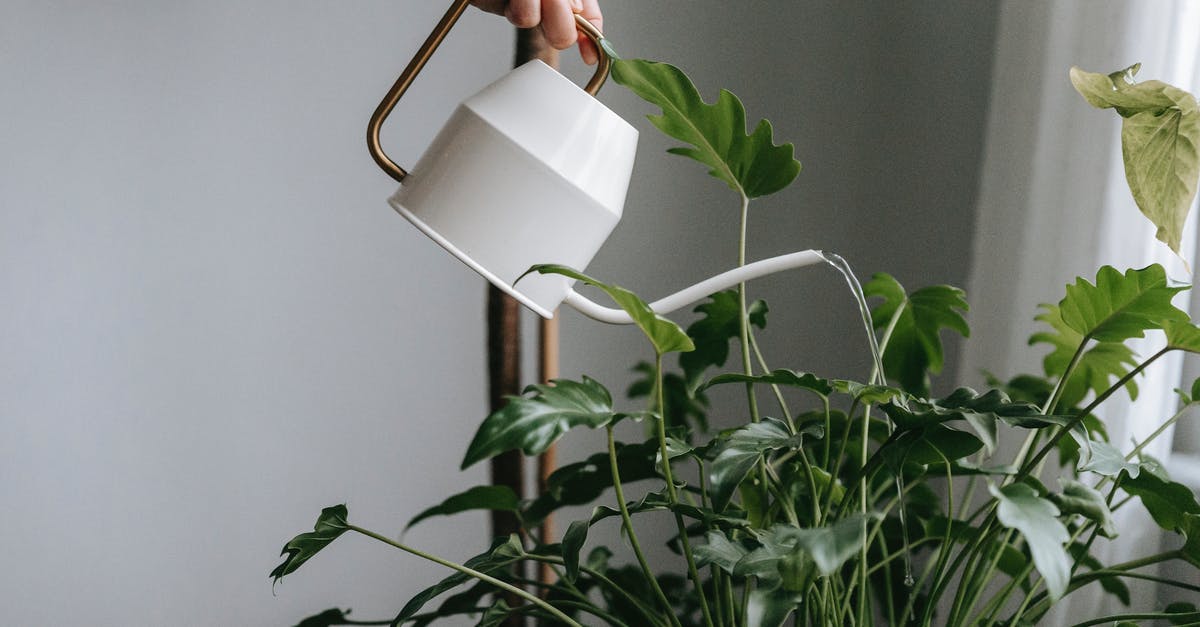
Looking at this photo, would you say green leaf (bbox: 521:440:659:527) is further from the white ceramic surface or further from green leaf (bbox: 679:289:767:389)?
the white ceramic surface

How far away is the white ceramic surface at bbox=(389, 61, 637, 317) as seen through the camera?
53 centimetres

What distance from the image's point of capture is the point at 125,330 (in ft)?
4.16

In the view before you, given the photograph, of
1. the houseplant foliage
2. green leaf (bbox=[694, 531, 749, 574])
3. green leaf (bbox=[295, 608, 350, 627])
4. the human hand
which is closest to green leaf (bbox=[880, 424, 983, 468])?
the houseplant foliage

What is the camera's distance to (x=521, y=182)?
534 mm

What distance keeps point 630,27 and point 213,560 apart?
108 cm

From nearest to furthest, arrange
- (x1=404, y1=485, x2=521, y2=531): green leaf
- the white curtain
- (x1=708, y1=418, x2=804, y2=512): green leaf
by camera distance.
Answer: (x1=708, y1=418, x2=804, y2=512): green leaf < (x1=404, y1=485, x2=521, y2=531): green leaf < the white curtain

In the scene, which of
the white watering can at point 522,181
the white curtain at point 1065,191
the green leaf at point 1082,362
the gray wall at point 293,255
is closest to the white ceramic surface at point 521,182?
the white watering can at point 522,181

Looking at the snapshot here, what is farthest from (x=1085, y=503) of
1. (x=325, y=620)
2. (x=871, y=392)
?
(x=325, y=620)

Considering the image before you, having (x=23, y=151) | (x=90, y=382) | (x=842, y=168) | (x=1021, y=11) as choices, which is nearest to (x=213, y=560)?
(x=90, y=382)

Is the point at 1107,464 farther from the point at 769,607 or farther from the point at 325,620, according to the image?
the point at 325,620

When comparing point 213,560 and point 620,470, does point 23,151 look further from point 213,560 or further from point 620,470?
point 620,470

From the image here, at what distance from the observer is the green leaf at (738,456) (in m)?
0.53

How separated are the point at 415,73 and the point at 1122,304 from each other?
1.63ft

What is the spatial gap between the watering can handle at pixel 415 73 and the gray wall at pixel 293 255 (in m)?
0.82
